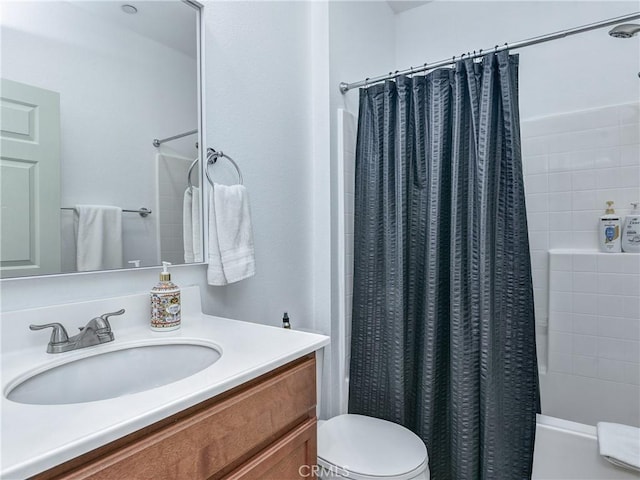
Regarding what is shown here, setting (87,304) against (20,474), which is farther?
(87,304)

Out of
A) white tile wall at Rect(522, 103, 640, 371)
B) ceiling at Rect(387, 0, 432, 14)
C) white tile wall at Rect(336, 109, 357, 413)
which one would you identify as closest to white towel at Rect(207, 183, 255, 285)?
white tile wall at Rect(336, 109, 357, 413)

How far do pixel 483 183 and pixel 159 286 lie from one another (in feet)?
3.80

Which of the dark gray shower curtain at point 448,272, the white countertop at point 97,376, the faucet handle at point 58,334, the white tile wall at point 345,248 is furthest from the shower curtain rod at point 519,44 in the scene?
the faucet handle at point 58,334

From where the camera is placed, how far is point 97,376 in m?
0.82

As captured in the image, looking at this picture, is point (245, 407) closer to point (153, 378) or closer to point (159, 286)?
point (153, 378)

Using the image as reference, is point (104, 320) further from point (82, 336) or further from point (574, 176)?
point (574, 176)

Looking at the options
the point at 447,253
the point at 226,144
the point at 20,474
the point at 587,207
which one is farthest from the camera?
the point at 587,207

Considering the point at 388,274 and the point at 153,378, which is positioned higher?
the point at 388,274

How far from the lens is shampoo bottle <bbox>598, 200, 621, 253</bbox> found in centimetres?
193

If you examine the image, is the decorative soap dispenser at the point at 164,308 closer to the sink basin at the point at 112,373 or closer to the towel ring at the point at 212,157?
the sink basin at the point at 112,373

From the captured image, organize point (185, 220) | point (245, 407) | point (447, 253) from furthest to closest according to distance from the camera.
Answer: point (447, 253) → point (185, 220) → point (245, 407)

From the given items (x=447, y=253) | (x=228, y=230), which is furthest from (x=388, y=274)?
(x=228, y=230)

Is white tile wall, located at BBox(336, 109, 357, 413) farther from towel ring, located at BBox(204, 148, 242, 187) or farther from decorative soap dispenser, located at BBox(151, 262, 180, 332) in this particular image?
decorative soap dispenser, located at BBox(151, 262, 180, 332)

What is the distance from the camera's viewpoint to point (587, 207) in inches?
80.0
